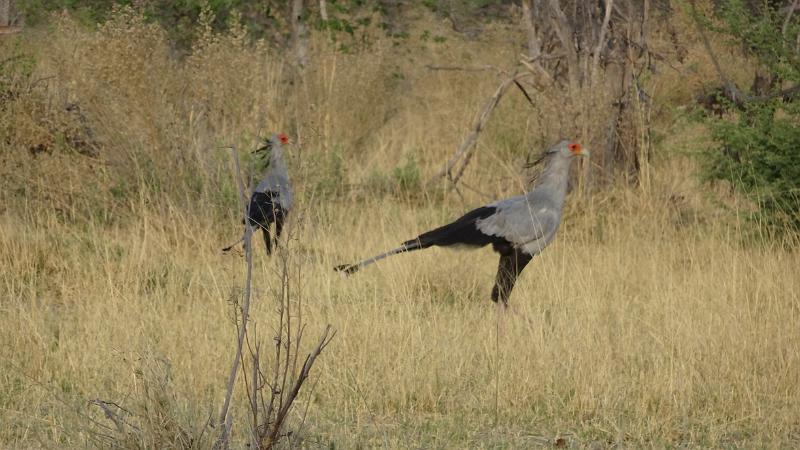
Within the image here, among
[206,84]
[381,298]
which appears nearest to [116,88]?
[206,84]

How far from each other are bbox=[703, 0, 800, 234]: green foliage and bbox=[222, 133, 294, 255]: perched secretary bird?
9.10ft

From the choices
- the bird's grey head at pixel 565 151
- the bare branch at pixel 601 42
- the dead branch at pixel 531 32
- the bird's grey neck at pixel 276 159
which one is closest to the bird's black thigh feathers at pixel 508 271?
the bird's grey head at pixel 565 151

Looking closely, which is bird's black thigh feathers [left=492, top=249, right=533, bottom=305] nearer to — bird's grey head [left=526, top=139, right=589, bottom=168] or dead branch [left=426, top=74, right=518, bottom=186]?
bird's grey head [left=526, top=139, right=589, bottom=168]

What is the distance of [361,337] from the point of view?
15.9 feet

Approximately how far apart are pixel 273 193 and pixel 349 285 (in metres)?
1.18

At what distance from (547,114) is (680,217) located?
1160 mm

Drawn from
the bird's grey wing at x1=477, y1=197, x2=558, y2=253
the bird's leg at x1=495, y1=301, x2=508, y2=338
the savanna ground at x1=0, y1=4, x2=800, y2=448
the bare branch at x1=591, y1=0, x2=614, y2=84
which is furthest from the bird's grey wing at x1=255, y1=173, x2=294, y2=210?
the bare branch at x1=591, y1=0, x2=614, y2=84

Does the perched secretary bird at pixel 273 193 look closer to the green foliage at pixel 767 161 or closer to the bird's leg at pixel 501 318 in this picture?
the bird's leg at pixel 501 318

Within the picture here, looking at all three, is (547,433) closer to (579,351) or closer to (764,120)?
(579,351)

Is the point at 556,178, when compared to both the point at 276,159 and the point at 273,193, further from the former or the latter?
the point at 276,159

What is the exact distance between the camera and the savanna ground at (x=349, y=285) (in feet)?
13.5

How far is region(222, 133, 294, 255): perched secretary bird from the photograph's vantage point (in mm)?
6898

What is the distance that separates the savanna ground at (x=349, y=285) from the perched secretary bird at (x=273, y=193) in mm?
132

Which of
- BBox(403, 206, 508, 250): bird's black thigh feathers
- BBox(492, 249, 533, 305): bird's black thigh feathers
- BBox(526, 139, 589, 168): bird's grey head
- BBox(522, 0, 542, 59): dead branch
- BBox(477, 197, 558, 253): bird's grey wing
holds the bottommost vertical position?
BBox(492, 249, 533, 305): bird's black thigh feathers
